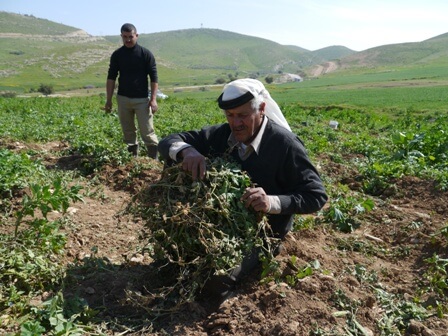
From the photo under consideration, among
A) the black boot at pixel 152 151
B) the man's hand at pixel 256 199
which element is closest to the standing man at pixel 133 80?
the black boot at pixel 152 151

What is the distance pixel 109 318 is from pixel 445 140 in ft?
24.5

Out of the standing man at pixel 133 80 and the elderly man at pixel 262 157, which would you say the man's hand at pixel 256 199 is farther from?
the standing man at pixel 133 80

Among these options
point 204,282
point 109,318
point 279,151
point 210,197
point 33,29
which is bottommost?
point 109,318

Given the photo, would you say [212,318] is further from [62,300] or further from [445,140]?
[445,140]

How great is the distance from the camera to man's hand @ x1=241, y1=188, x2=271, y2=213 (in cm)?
286

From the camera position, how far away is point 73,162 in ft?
23.1

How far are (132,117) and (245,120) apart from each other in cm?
468

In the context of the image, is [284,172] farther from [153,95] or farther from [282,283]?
[153,95]

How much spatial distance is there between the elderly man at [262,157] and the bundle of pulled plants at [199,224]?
0.11 m

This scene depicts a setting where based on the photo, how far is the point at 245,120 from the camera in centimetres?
303

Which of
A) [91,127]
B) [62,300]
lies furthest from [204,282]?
[91,127]

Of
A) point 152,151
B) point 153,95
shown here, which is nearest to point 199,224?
point 153,95

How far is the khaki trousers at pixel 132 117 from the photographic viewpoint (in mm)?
7090

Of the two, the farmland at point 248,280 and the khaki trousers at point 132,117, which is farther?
the khaki trousers at point 132,117
